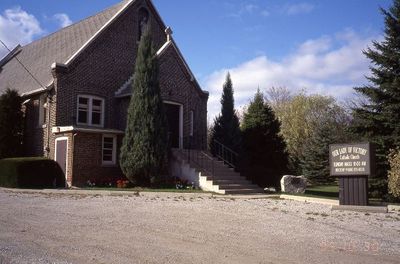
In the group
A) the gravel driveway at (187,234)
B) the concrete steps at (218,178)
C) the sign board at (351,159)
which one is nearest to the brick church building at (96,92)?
the concrete steps at (218,178)

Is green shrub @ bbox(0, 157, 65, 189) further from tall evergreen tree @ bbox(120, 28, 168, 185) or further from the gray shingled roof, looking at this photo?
the gray shingled roof

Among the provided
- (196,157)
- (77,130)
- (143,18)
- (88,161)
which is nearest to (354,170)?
(196,157)

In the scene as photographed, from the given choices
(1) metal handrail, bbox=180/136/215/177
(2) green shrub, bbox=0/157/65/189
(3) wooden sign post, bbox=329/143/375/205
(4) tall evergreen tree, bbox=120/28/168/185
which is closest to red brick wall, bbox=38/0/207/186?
(1) metal handrail, bbox=180/136/215/177

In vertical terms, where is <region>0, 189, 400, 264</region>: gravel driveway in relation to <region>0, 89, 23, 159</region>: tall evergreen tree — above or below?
below

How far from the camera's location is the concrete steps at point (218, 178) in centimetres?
1936

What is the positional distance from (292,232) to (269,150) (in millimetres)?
15932

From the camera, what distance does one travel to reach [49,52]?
27.9m

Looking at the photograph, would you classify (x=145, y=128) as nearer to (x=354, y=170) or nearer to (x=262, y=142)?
(x=262, y=142)

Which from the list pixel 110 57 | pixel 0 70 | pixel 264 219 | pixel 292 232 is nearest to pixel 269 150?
pixel 110 57

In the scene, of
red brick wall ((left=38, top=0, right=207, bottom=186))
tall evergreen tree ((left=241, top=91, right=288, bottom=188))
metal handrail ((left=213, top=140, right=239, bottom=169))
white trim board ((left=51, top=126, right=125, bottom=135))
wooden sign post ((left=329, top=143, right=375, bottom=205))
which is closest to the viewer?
wooden sign post ((left=329, top=143, right=375, bottom=205))

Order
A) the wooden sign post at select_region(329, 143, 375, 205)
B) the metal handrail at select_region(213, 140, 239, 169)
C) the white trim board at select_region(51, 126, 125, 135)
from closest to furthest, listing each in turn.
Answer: the wooden sign post at select_region(329, 143, 375, 205) → the white trim board at select_region(51, 126, 125, 135) → the metal handrail at select_region(213, 140, 239, 169)

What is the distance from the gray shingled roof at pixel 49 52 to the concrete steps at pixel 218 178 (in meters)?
8.85

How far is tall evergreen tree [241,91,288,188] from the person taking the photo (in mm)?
25219

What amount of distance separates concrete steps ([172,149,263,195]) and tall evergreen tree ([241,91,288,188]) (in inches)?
112
